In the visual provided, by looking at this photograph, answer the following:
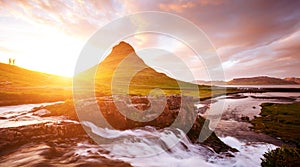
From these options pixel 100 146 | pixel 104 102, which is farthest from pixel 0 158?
pixel 104 102

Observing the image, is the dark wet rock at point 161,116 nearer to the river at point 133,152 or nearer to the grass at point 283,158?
the river at point 133,152

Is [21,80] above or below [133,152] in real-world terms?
above

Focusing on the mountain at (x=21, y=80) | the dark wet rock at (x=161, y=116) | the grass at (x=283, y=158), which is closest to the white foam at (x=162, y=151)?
the dark wet rock at (x=161, y=116)

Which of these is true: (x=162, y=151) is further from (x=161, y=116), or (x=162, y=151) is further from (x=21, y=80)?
(x=21, y=80)

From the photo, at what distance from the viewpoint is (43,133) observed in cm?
1775

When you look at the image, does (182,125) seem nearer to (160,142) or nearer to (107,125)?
(160,142)

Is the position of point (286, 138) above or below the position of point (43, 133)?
below

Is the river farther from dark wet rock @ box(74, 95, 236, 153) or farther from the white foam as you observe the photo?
dark wet rock @ box(74, 95, 236, 153)

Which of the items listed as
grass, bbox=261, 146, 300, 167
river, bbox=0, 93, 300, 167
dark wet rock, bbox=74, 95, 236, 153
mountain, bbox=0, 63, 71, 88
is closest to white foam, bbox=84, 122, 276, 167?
river, bbox=0, 93, 300, 167

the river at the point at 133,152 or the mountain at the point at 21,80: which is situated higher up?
the mountain at the point at 21,80

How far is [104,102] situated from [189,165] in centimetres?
1308

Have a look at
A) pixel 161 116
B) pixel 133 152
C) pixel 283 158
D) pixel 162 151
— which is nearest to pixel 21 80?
pixel 161 116

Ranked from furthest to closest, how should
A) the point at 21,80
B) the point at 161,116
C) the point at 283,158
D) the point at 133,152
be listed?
the point at 21,80, the point at 161,116, the point at 133,152, the point at 283,158

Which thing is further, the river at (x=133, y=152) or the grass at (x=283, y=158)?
the river at (x=133, y=152)
